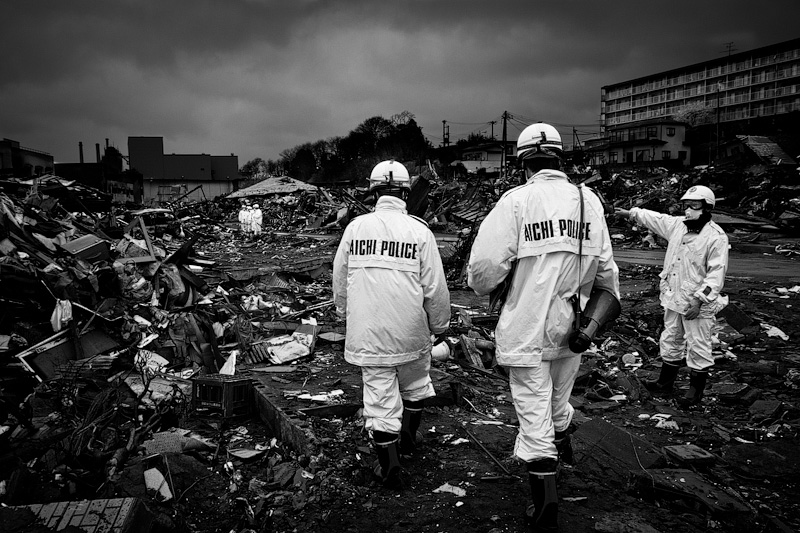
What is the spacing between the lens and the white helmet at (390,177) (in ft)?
11.3

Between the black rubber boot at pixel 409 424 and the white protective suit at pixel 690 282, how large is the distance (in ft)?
9.11

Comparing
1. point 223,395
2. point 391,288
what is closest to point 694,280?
point 391,288

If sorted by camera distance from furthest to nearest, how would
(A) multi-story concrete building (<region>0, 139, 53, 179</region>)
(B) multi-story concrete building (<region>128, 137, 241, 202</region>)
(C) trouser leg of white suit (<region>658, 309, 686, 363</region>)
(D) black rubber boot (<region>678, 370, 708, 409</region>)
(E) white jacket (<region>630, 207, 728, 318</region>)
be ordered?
1. (B) multi-story concrete building (<region>128, 137, 241, 202</region>)
2. (A) multi-story concrete building (<region>0, 139, 53, 179</region>)
3. (C) trouser leg of white suit (<region>658, 309, 686, 363</region>)
4. (D) black rubber boot (<region>678, 370, 708, 409</region>)
5. (E) white jacket (<region>630, 207, 728, 318</region>)

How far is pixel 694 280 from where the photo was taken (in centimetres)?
503

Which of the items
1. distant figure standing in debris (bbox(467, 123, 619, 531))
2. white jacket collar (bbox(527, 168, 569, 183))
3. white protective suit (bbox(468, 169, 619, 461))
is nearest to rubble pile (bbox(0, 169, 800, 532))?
distant figure standing in debris (bbox(467, 123, 619, 531))

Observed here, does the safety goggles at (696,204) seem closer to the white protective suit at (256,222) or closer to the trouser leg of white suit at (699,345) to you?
the trouser leg of white suit at (699,345)

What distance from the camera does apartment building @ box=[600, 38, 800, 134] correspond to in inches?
2697

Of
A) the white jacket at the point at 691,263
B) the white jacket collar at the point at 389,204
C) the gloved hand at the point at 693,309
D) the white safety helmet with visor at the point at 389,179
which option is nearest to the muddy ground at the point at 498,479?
the gloved hand at the point at 693,309

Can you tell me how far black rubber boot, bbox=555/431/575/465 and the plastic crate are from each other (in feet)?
8.30

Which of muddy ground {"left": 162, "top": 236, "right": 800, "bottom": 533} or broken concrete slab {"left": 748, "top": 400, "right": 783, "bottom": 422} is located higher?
muddy ground {"left": 162, "top": 236, "right": 800, "bottom": 533}

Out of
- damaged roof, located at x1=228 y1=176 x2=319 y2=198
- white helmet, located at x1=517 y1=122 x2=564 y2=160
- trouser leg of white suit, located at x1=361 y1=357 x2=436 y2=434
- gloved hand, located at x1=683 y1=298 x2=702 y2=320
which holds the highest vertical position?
damaged roof, located at x1=228 y1=176 x2=319 y2=198

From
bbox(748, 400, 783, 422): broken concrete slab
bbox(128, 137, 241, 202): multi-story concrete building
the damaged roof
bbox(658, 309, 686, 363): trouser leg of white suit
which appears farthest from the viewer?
bbox(128, 137, 241, 202): multi-story concrete building

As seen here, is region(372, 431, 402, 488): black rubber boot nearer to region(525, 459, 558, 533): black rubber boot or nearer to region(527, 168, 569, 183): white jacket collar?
region(525, 459, 558, 533): black rubber boot

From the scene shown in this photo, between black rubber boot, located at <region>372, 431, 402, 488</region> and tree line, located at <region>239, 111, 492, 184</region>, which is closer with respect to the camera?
black rubber boot, located at <region>372, 431, 402, 488</region>
